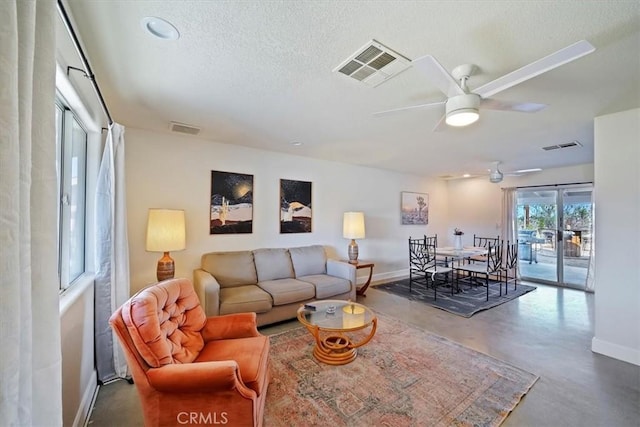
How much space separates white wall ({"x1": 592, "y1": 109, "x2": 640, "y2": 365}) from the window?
4.79 meters

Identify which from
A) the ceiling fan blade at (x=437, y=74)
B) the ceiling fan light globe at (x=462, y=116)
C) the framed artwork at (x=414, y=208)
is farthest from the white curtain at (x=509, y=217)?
the ceiling fan blade at (x=437, y=74)

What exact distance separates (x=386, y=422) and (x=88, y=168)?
326cm

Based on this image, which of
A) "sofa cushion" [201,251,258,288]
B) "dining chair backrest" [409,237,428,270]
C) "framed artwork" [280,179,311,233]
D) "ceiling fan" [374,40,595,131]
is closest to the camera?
"ceiling fan" [374,40,595,131]

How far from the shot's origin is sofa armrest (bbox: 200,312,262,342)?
84.0 inches

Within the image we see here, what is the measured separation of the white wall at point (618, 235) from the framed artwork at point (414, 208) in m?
3.62

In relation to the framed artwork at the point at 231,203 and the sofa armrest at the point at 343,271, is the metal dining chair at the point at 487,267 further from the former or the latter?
the framed artwork at the point at 231,203

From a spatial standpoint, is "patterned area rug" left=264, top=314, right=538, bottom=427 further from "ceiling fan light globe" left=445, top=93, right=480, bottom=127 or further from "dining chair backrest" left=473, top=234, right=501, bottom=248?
"dining chair backrest" left=473, top=234, right=501, bottom=248

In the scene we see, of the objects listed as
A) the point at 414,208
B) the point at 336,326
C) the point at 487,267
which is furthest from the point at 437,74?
the point at 414,208

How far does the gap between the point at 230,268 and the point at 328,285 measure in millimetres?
1356

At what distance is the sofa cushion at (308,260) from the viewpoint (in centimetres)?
422

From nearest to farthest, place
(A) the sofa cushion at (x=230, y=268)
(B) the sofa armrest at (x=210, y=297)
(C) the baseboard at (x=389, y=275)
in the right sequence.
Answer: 1. (B) the sofa armrest at (x=210, y=297)
2. (A) the sofa cushion at (x=230, y=268)
3. (C) the baseboard at (x=389, y=275)

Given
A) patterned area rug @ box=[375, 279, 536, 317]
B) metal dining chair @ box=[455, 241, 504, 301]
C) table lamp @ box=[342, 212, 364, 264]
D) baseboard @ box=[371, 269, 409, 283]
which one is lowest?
patterned area rug @ box=[375, 279, 536, 317]

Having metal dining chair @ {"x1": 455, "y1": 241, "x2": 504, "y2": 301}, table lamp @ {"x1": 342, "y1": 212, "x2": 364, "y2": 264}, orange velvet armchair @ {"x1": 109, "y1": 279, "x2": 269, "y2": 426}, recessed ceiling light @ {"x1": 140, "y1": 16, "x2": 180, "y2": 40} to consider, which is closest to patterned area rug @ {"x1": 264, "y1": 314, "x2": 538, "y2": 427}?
orange velvet armchair @ {"x1": 109, "y1": 279, "x2": 269, "y2": 426}

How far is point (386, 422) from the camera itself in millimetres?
1848
